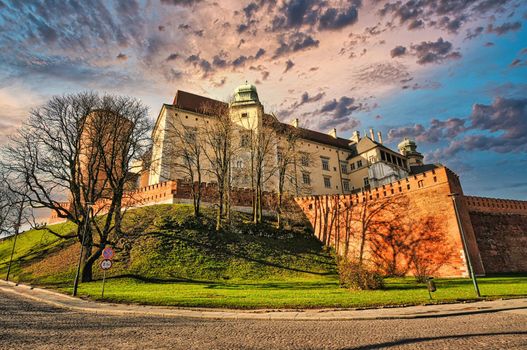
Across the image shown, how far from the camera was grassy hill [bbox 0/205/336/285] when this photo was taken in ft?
71.4

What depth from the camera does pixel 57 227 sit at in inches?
1403

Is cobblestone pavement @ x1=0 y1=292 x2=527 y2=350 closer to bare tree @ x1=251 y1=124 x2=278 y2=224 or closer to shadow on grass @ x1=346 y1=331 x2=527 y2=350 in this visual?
shadow on grass @ x1=346 y1=331 x2=527 y2=350

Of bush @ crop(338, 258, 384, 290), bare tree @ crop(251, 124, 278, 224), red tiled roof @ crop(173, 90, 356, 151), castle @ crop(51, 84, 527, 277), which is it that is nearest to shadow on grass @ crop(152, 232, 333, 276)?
castle @ crop(51, 84, 527, 277)

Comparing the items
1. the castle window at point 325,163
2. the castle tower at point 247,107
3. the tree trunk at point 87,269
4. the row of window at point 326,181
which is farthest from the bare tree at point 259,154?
the castle window at point 325,163

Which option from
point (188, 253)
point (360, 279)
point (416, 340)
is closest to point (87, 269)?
point (188, 253)

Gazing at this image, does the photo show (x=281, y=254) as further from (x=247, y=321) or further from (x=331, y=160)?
(x=331, y=160)

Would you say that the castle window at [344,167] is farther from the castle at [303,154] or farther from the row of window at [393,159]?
the row of window at [393,159]

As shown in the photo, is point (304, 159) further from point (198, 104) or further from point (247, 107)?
point (198, 104)

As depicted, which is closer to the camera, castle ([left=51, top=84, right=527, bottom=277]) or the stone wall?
castle ([left=51, top=84, right=527, bottom=277])

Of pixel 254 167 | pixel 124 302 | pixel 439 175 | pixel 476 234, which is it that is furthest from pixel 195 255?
pixel 476 234

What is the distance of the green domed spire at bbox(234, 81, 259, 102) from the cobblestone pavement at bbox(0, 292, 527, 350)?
37669mm

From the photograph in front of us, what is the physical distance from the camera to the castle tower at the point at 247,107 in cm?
4009

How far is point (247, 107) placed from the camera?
1660 inches

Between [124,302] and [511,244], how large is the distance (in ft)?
106
